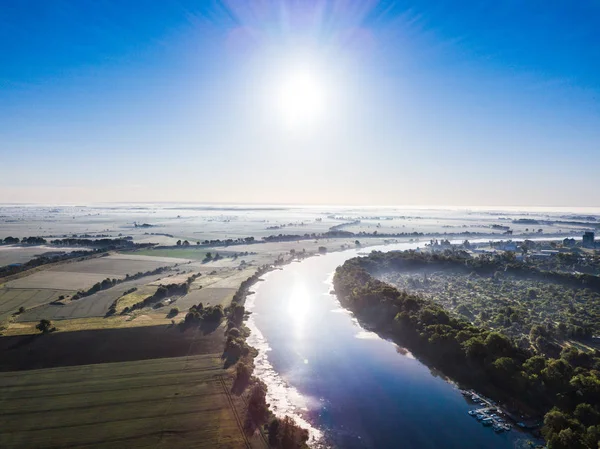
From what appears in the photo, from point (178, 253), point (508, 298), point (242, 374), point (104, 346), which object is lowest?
point (508, 298)

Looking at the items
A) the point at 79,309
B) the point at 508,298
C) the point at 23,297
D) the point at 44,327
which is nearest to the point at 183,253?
the point at 23,297

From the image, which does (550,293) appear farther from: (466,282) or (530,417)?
(530,417)

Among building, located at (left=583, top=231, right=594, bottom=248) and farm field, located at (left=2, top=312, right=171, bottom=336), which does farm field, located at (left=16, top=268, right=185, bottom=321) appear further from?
building, located at (left=583, top=231, right=594, bottom=248)

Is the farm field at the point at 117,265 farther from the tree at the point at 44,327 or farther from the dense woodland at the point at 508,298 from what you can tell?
the dense woodland at the point at 508,298

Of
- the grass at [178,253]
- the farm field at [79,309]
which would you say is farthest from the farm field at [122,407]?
the grass at [178,253]

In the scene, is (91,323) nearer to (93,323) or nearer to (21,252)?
(93,323)

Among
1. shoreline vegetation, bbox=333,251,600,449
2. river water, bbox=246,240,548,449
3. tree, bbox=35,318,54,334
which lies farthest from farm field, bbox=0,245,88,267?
shoreline vegetation, bbox=333,251,600,449

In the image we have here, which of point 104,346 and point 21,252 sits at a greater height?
point 21,252
